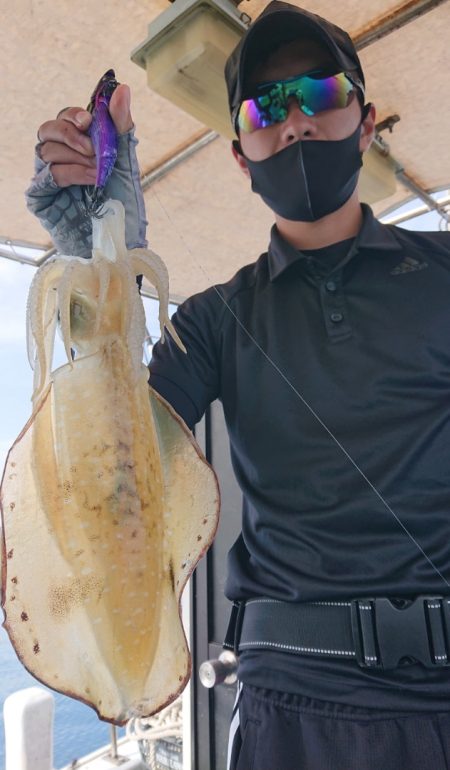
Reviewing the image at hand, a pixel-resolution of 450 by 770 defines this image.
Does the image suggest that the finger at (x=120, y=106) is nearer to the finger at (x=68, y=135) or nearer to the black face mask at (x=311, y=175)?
the finger at (x=68, y=135)

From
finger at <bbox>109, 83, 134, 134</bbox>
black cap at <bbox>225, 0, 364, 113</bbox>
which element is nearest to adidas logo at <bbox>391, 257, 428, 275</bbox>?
black cap at <bbox>225, 0, 364, 113</bbox>

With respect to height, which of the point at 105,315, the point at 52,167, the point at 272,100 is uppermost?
the point at 272,100

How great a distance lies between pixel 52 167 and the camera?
51.8 inches

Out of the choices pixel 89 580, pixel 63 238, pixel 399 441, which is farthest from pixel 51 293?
pixel 399 441

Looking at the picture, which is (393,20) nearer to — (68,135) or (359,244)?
(359,244)

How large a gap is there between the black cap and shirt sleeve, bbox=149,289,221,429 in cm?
59

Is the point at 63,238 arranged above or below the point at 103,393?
above

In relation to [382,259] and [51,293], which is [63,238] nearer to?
[51,293]

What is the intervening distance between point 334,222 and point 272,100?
38 cm

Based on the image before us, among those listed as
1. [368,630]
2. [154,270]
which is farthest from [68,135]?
[368,630]

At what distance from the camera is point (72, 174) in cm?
131

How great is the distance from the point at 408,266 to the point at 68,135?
2.98 feet

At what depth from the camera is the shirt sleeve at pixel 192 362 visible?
1535mm

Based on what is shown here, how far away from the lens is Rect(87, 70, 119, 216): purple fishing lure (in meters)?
1.20
